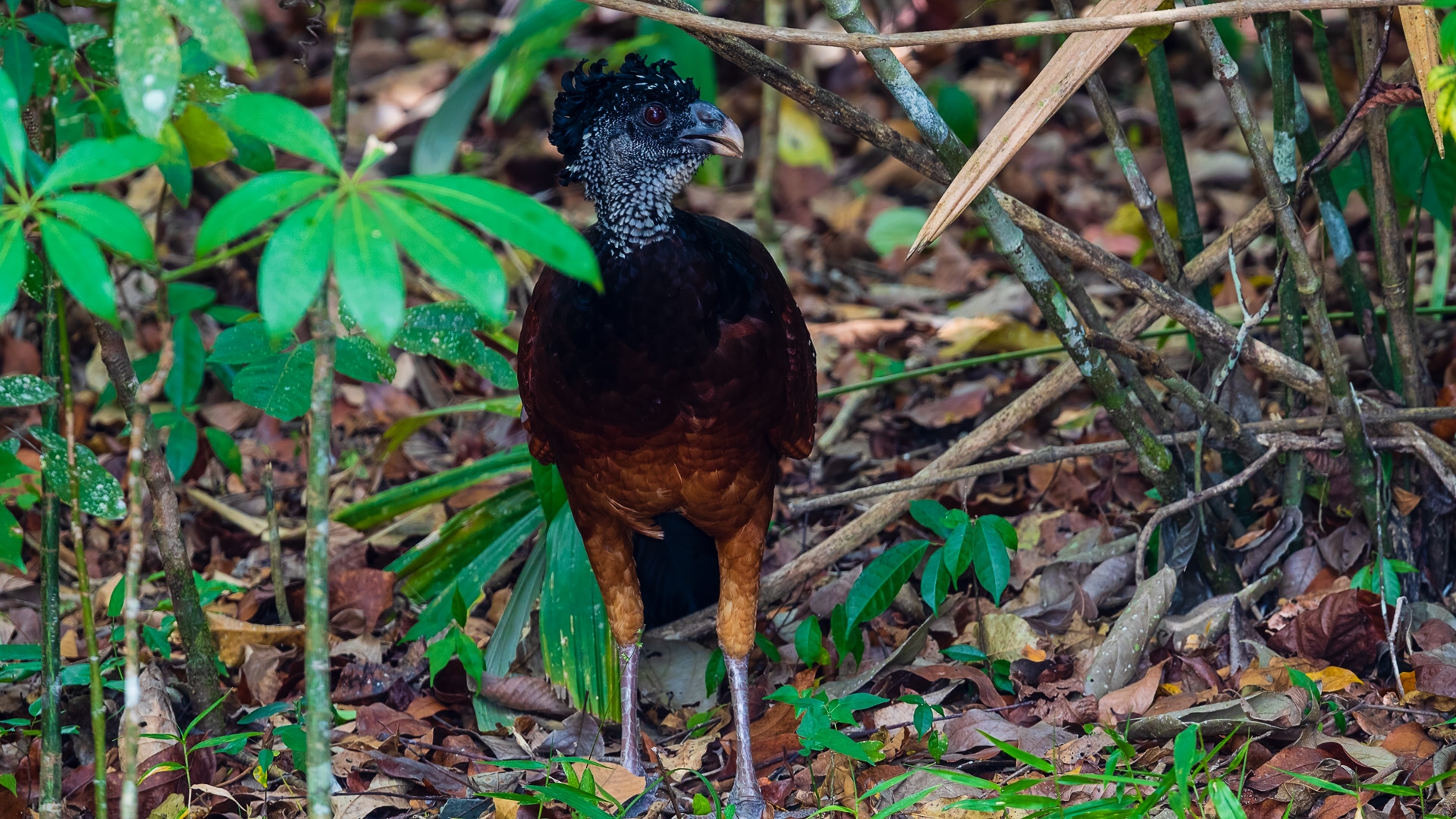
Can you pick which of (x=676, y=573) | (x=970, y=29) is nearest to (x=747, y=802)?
(x=676, y=573)

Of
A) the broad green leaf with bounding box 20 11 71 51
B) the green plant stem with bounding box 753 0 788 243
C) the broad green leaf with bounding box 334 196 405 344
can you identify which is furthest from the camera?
the green plant stem with bounding box 753 0 788 243

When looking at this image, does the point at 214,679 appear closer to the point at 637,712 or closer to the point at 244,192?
the point at 637,712

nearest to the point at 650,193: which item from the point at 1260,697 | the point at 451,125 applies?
the point at 1260,697

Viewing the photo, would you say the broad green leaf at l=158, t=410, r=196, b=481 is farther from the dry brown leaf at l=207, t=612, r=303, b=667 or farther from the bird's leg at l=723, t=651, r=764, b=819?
the bird's leg at l=723, t=651, r=764, b=819

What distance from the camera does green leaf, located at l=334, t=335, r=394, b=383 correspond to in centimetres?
293

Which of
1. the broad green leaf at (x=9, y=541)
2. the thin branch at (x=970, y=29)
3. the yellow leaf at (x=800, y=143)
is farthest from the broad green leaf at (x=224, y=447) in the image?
the yellow leaf at (x=800, y=143)

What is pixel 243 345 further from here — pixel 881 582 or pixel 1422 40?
pixel 1422 40

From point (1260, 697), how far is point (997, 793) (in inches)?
28.7

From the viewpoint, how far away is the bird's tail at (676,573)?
12.4ft

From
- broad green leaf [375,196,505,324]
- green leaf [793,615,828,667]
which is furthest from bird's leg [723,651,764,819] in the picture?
broad green leaf [375,196,505,324]

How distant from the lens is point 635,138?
3.01 metres

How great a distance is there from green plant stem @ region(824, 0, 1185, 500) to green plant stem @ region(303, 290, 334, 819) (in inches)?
49.6

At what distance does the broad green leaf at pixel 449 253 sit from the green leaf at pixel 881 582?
1.77 m

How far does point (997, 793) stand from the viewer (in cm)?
263
